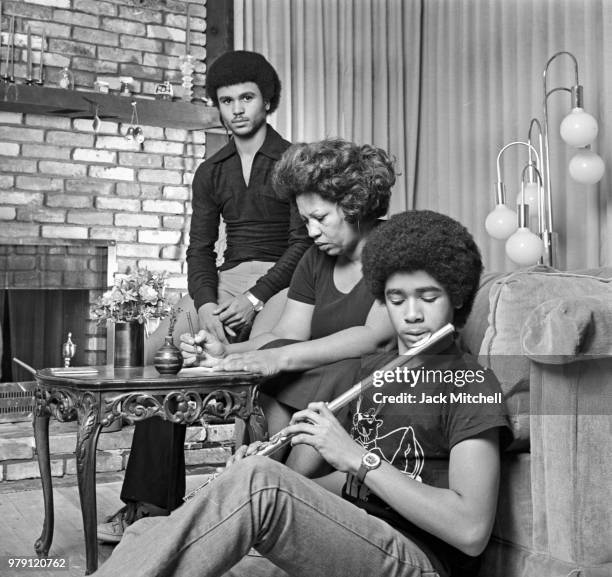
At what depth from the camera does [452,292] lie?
5.15ft

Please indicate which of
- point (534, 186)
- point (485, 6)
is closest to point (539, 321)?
point (534, 186)

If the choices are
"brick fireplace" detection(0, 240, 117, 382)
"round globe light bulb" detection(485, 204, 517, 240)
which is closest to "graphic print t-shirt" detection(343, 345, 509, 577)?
"round globe light bulb" detection(485, 204, 517, 240)

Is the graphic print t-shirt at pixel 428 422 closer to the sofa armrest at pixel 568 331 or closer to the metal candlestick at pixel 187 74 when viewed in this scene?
the sofa armrest at pixel 568 331

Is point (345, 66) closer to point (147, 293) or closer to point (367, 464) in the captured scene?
point (147, 293)

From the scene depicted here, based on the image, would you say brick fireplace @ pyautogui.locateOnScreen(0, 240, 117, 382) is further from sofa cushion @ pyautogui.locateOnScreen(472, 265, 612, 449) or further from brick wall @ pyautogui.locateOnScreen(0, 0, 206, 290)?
sofa cushion @ pyautogui.locateOnScreen(472, 265, 612, 449)

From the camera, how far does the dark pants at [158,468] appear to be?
97.0 inches

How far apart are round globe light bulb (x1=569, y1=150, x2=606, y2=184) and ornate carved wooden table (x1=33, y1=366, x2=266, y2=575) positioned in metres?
2.22

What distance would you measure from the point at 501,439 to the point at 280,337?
88cm

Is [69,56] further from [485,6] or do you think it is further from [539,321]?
[539,321]

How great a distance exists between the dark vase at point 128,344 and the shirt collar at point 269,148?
2.50 ft

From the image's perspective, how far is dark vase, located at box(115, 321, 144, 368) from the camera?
2328 millimetres

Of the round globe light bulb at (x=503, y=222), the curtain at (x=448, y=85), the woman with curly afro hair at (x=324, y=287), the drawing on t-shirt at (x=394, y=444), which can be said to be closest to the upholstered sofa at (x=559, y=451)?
the drawing on t-shirt at (x=394, y=444)

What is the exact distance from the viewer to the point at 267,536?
4.27 ft

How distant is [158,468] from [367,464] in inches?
48.1
